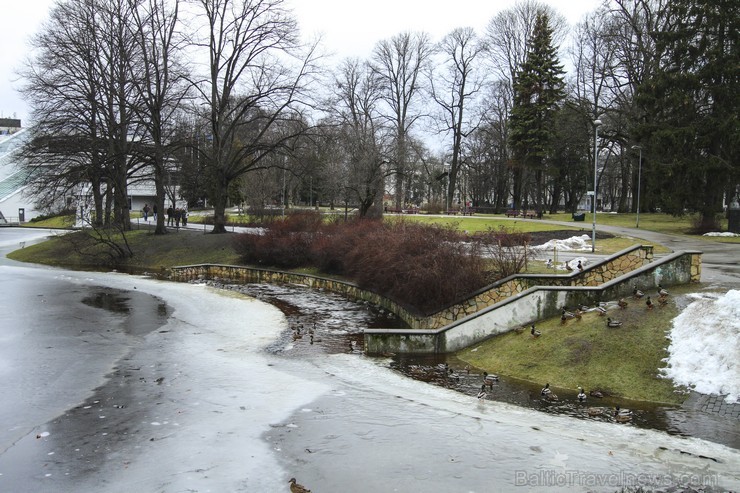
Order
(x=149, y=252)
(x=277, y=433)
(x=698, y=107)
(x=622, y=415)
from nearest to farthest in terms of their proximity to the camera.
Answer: (x=277, y=433) → (x=622, y=415) → (x=698, y=107) → (x=149, y=252)

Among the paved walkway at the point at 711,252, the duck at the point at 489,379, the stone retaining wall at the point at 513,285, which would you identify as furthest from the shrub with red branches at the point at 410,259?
the paved walkway at the point at 711,252

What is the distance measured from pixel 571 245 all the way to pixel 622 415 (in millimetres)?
16665

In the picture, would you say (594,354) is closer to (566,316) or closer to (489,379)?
(566,316)

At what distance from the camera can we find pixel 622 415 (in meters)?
8.73

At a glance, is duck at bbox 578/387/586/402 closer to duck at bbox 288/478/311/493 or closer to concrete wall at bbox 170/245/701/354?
concrete wall at bbox 170/245/701/354

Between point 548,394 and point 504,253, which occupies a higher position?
point 504,253

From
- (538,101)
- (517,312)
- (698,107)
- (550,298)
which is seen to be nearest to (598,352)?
(550,298)

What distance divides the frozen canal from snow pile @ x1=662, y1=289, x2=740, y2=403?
189cm

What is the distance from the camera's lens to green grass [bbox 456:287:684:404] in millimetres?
10102

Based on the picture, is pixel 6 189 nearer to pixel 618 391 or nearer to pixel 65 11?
pixel 65 11

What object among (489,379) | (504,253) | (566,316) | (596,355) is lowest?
(489,379)

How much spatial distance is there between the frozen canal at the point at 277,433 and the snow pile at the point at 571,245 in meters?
13.5

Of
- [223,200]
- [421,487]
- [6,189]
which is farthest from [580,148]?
[6,189]

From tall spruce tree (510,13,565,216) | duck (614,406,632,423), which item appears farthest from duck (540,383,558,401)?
tall spruce tree (510,13,565,216)
